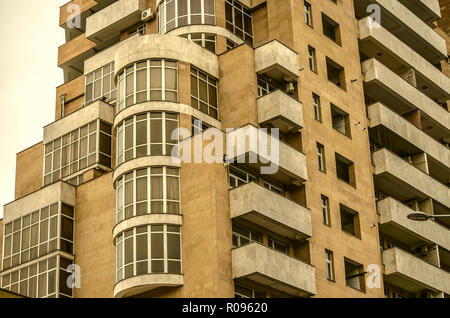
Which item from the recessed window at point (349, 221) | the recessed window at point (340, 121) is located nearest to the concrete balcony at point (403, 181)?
the recessed window at point (340, 121)

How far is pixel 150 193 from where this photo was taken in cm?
4675

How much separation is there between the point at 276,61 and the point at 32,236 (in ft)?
53.5

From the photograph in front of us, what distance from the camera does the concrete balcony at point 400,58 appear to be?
60.0m

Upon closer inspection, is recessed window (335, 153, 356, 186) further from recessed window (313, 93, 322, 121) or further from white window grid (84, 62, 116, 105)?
white window grid (84, 62, 116, 105)

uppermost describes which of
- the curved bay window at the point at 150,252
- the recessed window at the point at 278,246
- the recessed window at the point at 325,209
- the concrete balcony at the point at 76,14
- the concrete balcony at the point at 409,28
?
the concrete balcony at the point at 76,14

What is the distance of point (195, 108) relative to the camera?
49.5m

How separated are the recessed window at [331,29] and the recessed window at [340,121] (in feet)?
15.6

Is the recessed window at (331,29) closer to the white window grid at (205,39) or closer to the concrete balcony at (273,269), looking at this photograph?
the white window grid at (205,39)

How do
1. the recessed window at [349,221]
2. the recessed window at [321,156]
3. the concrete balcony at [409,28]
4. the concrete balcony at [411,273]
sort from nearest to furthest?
the recessed window at [321,156], the recessed window at [349,221], the concrete balcony at [411,273], the concrete balcony at [409,28]

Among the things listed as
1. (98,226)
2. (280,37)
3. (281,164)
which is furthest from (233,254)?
(280,37)

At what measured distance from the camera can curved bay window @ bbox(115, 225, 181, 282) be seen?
44.9m

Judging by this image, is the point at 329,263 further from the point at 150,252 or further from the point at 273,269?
the point at 150,252

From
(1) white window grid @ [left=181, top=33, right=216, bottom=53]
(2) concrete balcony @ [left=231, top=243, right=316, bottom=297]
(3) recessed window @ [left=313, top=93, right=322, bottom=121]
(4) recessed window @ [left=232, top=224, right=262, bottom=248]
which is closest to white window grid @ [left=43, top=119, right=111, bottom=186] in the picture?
(1) white window grid @ [left=181, top=33, right=216, bottom=53]

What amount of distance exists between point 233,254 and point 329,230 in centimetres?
715
